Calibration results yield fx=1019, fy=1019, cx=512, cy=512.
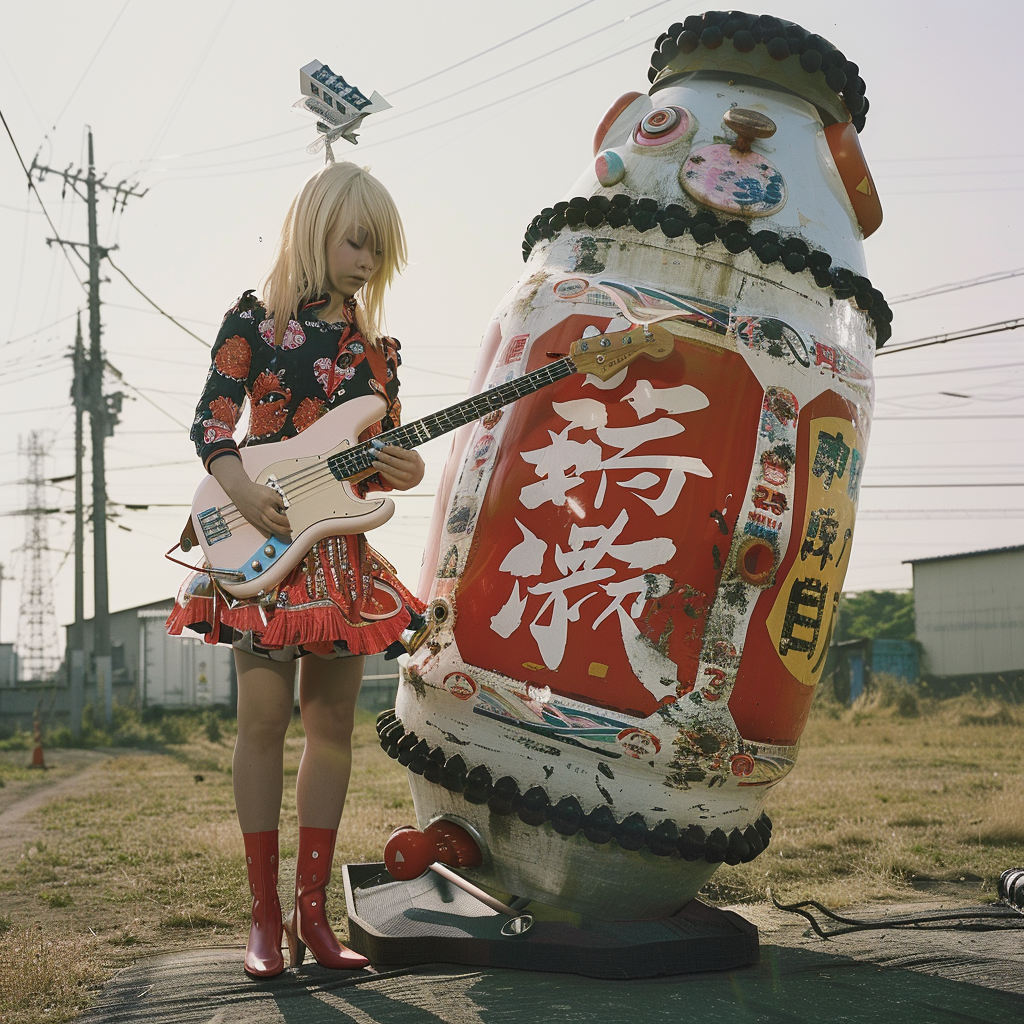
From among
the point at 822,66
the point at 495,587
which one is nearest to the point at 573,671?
the point at 495,587

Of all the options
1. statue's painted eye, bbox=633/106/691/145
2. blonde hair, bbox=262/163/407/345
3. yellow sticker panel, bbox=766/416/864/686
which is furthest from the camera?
statue's painted eye, bbox=633/106/691/145

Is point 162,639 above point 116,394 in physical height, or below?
below

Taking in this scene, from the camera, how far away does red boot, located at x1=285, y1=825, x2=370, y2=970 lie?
255 centimetres

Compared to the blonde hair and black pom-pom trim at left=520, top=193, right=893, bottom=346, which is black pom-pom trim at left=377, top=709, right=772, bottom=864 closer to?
the blonde hair

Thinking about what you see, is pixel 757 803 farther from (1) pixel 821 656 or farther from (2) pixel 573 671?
(2) pixel 573 671

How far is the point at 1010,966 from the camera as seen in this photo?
2.65 meters

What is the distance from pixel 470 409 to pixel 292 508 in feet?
1.85

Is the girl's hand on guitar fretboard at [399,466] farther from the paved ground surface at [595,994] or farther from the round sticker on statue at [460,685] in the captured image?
the paved ground surface at [595,994]

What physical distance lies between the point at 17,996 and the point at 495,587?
60.3 inches

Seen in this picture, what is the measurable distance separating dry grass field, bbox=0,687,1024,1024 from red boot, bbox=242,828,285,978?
0.41 meters

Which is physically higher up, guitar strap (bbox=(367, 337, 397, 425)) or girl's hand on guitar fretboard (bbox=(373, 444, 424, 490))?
guitar strap (bbox=(367, 337, 397, 425))

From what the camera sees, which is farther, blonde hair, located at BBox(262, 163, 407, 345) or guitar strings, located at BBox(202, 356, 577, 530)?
blonde hair, located at BBox(262, 163, 407, 345)

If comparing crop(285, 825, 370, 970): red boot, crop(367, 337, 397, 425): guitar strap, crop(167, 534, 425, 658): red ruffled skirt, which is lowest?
crop(285, 825, 370, 970): red boot

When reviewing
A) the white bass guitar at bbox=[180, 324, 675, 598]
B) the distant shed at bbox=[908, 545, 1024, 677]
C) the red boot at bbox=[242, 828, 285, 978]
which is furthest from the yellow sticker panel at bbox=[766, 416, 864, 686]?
the distant shed at bbox=[908, 545, 1024, 677]
